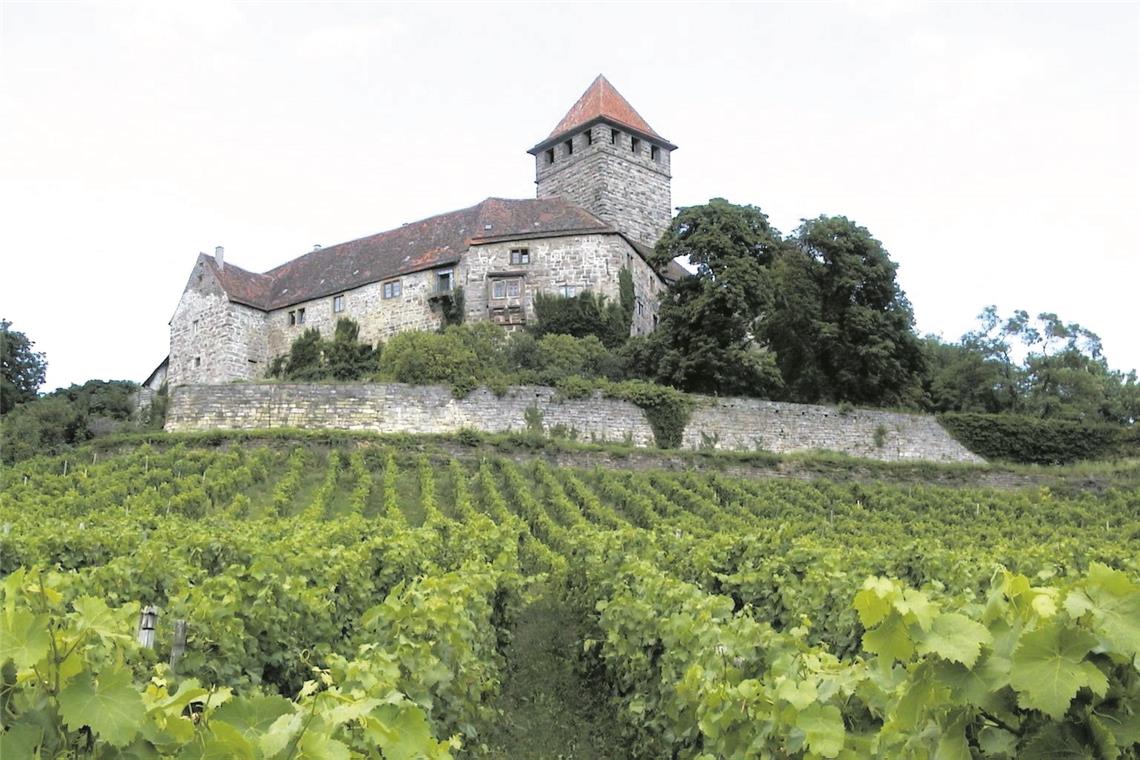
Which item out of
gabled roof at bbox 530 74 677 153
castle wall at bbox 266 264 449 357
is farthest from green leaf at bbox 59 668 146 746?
gabled roof at bbox 530 74 677 153

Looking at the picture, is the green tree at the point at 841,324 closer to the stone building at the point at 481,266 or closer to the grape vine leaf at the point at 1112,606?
the stone building at the point at 481,266

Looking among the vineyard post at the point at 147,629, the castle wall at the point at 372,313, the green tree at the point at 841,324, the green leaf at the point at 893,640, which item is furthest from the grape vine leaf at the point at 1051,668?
the castle wall at the point at 372,313

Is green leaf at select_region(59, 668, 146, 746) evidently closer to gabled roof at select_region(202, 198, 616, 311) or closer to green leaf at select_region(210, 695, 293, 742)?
green leaf at select_region(210, 695, 293, 742)

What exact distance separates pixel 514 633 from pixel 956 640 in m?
11.3

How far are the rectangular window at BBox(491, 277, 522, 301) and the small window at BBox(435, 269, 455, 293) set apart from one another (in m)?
1.70

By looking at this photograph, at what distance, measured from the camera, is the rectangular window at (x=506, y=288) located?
139ft

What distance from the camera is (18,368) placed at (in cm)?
5066

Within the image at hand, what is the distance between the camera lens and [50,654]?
2785 mm

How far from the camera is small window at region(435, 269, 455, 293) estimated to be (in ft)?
142

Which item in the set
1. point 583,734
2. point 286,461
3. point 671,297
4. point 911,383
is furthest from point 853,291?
point 583,734

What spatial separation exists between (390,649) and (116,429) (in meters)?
28.2

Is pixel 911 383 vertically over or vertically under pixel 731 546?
over

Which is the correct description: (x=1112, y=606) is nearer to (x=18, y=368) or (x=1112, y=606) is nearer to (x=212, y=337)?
(x=212, y=337)

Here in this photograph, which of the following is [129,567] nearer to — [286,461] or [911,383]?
[286,461]
